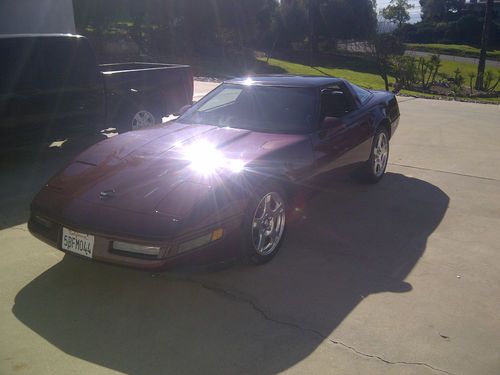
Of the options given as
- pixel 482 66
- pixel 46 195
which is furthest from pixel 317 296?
pixel 482 66

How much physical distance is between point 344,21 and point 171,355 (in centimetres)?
4285

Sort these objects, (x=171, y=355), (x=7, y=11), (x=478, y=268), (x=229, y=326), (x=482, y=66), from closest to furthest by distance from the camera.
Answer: (x=171, y=355) → (x=229, y=326) → (x=478, y=268) → (x=7, y=11) → (x=482, y=66)

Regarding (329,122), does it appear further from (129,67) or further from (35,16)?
(35,16)

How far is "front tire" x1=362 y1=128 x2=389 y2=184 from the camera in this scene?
18.9 ft

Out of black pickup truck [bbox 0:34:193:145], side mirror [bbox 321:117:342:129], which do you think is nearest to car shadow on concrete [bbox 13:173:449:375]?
side mirror [bbox 321:117:342:129]

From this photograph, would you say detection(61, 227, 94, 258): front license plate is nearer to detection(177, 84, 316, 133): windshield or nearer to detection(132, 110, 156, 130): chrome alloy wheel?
detection(177, 84, 316, 133): windshield

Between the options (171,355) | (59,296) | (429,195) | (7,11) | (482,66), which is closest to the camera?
(171,355)

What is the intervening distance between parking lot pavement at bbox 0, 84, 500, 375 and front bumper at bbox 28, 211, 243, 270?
15 cm

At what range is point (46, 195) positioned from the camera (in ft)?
12.1

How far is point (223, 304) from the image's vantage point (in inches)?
131

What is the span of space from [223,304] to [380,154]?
343 centimetres

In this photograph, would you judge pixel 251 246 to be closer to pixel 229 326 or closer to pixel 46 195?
pixel 229 326

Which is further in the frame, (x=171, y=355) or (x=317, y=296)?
(x=317, y=296)

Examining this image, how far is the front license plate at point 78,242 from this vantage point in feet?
10.7
